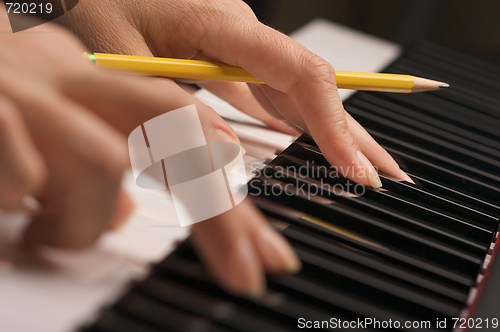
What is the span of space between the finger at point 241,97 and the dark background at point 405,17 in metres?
0.33

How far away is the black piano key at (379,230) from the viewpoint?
0.32 metres

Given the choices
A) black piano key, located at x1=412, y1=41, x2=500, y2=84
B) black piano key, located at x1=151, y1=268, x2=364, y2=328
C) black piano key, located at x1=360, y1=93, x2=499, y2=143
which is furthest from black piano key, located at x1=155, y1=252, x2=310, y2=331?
black piano key, located at x1=412, y1=41, x2=500, y2=84

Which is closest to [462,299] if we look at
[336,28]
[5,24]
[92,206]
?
[92,206]

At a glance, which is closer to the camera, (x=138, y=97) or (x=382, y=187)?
(x=138, y=97)

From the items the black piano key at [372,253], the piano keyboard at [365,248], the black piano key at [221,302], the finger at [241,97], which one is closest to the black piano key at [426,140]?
the piano keyboard at [365,248]

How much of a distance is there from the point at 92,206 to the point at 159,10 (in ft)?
1.19

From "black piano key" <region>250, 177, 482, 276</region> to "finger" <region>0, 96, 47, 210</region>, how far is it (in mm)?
156

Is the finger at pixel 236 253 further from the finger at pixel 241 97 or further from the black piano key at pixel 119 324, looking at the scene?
the finger at pixel 241 97

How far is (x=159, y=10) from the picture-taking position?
0.53m

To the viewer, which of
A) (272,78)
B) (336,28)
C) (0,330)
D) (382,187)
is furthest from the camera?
(336,28)

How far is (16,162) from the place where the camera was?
231 mm

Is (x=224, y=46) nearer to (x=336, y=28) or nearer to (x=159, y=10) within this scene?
(x=159, y=10)

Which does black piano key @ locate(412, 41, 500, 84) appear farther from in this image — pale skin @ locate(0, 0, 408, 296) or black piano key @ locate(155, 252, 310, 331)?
black piano key @ locate(155, 252, 310, 331)

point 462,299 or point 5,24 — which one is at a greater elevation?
point 5,24
